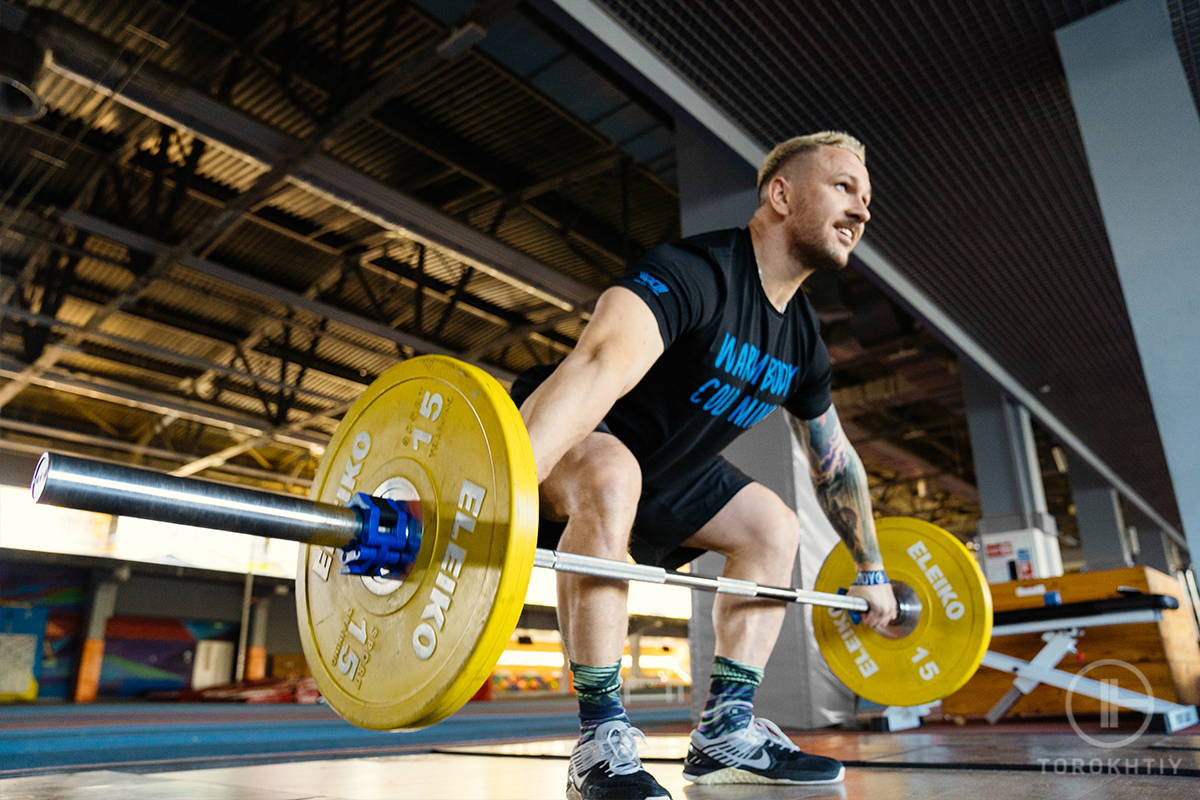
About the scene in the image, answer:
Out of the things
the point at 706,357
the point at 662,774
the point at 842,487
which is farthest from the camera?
the point at 842,487

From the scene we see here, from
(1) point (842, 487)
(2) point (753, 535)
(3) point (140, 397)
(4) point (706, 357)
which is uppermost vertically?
(3) point (140, 397)

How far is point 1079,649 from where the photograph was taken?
348 centimetres

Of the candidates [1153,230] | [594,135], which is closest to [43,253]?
[594,135]

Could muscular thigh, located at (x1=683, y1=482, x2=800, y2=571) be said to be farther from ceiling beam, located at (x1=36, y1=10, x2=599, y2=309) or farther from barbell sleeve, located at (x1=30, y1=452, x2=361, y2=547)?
ceiling beam, located at (x1=36, y1=10, x2=599, y2=309)

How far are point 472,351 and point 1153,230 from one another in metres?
5.23

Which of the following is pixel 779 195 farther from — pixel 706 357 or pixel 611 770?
pixel 611 770

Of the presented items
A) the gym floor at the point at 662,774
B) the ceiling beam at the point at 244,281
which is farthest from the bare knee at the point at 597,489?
the ceiling beam at the point at 244,281

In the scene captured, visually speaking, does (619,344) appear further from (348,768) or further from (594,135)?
(594,135)

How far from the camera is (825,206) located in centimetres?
141

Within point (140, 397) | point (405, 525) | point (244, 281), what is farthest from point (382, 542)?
point (140, 397)

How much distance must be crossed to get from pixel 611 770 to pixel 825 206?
95 cm

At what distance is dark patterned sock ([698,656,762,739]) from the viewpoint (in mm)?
1368

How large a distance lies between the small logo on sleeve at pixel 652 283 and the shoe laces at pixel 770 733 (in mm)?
739

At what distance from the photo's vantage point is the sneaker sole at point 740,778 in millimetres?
1321
